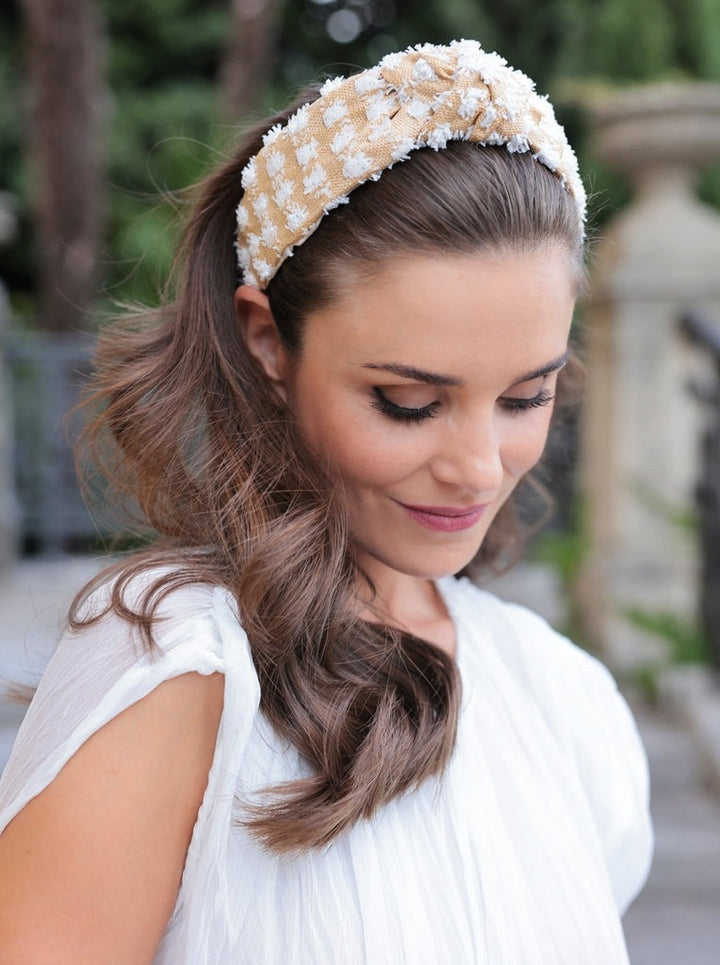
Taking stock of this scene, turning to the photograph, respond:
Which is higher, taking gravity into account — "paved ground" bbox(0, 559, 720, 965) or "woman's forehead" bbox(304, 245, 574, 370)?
"woman's forehead" bbox(304, 245, 574, 370)

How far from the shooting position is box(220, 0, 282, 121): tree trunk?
998 cm

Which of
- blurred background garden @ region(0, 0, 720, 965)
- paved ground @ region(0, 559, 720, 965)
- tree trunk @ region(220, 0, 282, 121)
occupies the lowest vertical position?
paved ground @ region(0, 559, 720, 965)

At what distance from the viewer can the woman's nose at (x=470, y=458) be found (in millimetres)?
1237

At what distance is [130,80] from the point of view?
14.6 metres

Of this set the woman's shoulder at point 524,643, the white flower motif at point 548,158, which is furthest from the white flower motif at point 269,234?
the woman's shoulder at point 524,643

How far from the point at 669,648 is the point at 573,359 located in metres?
3.04

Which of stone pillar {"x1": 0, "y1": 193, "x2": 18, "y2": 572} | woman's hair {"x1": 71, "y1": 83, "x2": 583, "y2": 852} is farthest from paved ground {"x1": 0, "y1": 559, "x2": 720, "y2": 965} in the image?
stone pillar {"x1": 0, "y1": 193, "x2": 18, "y2": 572}

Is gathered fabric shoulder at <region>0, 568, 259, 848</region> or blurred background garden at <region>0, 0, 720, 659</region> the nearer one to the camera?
gathered fabric shoulder at <region>0, 568, 259, 848</region>

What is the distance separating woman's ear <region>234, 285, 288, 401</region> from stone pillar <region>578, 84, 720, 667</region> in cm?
352

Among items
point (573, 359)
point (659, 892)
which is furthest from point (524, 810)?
point (659, 892)

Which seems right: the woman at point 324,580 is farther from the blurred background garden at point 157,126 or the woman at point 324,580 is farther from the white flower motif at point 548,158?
the blurred background garden at point 157,126

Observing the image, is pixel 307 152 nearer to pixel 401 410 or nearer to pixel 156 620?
pixel 401 410

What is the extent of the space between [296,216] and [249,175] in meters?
0.13

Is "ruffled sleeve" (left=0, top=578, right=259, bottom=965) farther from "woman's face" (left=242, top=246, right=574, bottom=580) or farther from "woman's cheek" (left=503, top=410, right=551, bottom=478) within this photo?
"woman's cheek" (left=503, top=410, right=551, bottom=478)
